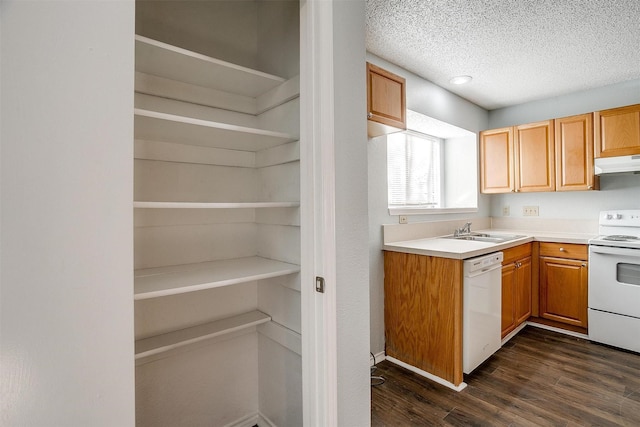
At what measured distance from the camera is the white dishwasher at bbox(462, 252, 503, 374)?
2.09 m

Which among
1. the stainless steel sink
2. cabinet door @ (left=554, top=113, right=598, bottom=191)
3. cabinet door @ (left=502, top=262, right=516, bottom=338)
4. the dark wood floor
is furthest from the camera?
the stainless steel sink

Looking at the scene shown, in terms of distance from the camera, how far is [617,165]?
278cm

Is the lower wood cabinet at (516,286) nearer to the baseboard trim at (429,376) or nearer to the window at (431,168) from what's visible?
the window at (431,168)

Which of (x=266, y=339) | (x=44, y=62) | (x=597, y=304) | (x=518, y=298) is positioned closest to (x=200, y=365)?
(x=266, y=339)

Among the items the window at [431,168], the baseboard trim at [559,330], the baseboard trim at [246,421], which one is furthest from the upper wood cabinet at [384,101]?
the baseboard trim at [559,330]

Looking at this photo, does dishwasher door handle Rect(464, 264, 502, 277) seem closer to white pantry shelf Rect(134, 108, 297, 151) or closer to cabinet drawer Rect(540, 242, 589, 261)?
cabinet drawer Rect(540, 242, 589, 261)

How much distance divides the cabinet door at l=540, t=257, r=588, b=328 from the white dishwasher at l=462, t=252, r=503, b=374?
100 centimetres

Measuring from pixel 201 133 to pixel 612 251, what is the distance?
3.27 m

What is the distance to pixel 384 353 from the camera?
2.54 meters

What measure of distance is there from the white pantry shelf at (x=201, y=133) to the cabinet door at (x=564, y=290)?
9.78 feet

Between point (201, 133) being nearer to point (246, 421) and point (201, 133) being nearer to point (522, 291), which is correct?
point (246, 421)

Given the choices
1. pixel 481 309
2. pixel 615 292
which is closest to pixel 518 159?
pixel 615 292

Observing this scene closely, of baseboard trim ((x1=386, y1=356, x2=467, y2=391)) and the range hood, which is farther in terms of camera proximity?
the range hood

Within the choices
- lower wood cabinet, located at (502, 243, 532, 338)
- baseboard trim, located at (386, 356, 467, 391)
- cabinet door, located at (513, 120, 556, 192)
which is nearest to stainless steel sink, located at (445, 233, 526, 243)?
lower wood cabinet, located at (502, 243, 532, 338)
